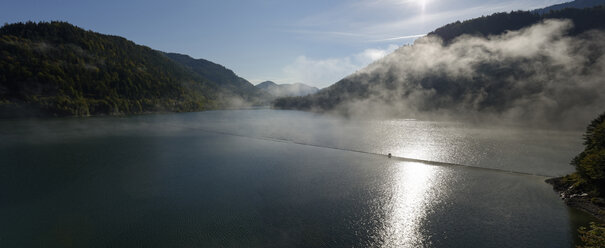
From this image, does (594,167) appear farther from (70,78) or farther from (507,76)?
(70,78)

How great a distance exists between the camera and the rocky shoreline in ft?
62.9

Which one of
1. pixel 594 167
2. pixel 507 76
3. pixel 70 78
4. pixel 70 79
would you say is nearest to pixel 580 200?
pixel 594 167

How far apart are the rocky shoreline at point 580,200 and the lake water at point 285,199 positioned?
0.81 m

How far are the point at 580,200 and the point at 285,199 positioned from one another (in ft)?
82.3

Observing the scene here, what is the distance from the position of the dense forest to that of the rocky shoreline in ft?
503

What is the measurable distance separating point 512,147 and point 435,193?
104 ft

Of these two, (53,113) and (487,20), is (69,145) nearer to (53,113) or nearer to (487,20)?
(53,113)

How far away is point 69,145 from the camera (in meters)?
48.7

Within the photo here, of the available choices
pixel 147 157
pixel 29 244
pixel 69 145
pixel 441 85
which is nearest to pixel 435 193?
pixel 29 244

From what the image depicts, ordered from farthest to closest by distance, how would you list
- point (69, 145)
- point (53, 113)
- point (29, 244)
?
point (53, 113) → point (69, 145) → point (29, 244)

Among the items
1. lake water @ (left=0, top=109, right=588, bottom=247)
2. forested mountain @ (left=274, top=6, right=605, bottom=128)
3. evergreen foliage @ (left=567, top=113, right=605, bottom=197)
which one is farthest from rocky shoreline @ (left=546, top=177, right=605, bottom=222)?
forested mountain @ (left=274, top=6, right=605, bottom=128)

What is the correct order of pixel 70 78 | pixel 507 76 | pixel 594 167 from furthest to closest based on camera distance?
1. pixel 507 76
2. pixel 70 78
3. pixel 594 167

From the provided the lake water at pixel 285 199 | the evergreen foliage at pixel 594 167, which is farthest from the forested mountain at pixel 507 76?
the lake water at pixel 285 199

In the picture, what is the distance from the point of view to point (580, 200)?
21.4 metres
